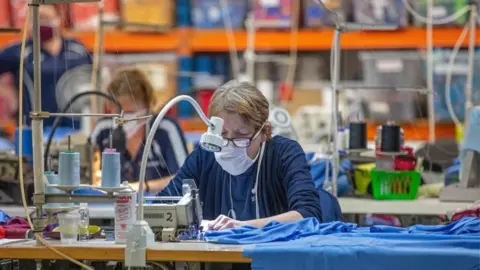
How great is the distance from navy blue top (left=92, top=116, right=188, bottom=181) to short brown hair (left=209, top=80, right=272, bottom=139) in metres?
1.31

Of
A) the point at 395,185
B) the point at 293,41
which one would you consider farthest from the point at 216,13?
the point at 395,185

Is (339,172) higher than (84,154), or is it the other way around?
(84,154)

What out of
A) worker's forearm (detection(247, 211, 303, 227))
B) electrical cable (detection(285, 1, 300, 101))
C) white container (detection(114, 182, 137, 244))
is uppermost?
electrical cable (detection(285, 1, 300, 101))

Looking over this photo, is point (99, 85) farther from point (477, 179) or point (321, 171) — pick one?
point (477, 179)

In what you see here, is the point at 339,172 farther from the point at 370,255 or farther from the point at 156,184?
the point at 370,255

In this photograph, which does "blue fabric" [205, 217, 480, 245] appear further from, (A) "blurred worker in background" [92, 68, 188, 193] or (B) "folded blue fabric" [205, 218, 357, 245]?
(A) "blurred worker in background" [92, 68, 188, 193]

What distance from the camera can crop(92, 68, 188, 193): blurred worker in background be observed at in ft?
17.5

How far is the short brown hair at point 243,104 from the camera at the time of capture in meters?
4.05

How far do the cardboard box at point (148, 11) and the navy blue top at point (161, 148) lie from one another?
9.91ft

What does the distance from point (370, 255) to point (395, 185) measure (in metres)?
2.18

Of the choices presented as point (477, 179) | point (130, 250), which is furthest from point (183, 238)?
point (477, 179)

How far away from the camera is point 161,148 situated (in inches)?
224

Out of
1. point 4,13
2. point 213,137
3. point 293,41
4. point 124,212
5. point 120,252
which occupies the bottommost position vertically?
point 120,252

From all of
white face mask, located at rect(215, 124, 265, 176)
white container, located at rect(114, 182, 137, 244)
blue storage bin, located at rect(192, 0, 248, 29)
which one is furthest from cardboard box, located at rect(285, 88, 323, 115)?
white container, located at rect(114, 182, 137, 244)
